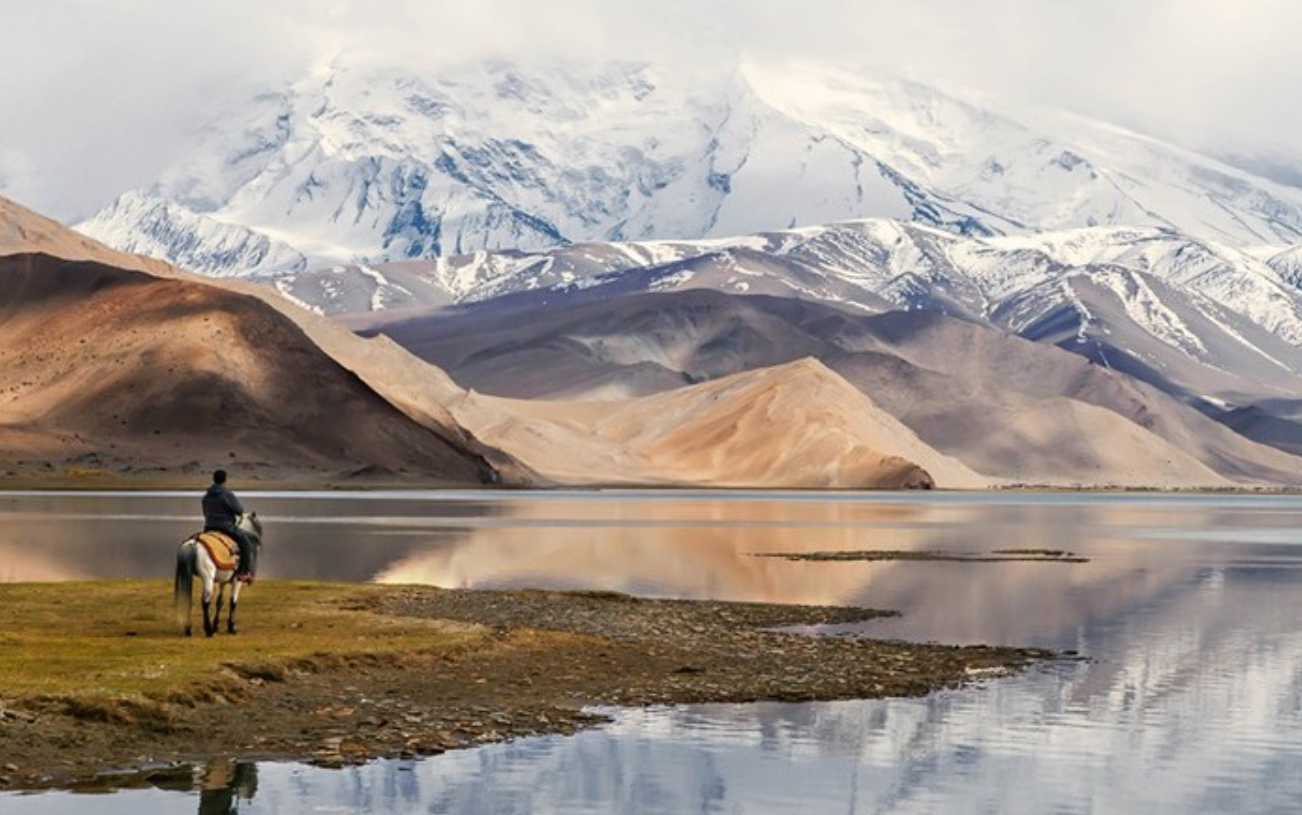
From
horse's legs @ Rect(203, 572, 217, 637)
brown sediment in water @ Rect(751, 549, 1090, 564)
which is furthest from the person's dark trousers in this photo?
brown sediment in water @ Rect(751, 549, 1090, 564)

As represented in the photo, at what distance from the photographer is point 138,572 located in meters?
81.6

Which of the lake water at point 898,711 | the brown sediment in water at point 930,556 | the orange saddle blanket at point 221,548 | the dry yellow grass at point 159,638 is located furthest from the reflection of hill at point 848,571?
the orange saddle blanket at point 221,548

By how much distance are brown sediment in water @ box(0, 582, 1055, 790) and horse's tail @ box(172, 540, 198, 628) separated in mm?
805

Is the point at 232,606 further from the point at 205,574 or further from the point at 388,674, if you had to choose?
the point at 388,674

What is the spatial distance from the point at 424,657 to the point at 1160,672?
19.0 metres

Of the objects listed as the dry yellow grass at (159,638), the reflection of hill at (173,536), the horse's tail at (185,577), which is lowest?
the reflection of hill at (173,536)

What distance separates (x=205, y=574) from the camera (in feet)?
154

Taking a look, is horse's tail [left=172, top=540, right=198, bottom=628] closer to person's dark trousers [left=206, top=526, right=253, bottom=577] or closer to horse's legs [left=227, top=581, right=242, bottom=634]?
person's dark trousers [left=206, top=526, right=253, bottom=577]

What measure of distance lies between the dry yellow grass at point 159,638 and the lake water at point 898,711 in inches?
243

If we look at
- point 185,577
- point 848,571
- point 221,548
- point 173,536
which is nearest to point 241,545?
point 221,548

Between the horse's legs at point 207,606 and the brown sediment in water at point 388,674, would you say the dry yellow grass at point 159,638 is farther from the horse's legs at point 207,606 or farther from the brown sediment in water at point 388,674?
the horse's legs at point 207,606

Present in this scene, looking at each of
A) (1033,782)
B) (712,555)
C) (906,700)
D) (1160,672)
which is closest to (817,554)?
(712,555)

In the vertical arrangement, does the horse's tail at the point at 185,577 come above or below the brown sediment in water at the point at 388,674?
above

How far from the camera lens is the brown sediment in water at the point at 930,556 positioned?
109m
